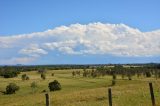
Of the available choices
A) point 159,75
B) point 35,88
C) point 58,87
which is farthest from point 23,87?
point 159,75

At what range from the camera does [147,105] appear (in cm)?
2619

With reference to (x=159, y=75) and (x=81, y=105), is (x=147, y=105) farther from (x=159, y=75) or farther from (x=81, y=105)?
(x=159, y=75)

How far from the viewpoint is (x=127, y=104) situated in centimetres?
3005

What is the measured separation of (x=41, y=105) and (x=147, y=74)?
158419 millimetres

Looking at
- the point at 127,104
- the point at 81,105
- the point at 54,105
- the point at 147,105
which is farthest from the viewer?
the point at 54,105

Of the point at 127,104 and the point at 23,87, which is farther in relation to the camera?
the point at 23,87

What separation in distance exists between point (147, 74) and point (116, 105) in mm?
168323

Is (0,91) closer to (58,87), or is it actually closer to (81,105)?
(58,87)

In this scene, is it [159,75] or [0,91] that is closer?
[0,91]

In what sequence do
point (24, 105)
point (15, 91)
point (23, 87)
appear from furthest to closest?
1. point (23, 87)
2. point (15, 91)
3. point (24, 105)

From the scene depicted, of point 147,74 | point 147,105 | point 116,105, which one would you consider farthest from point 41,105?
point 147,74

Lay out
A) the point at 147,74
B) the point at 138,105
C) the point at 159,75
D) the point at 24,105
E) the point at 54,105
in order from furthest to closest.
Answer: the point at 147,74 → the point at 159,75 → the point at 24,105 → the point at 54,105 → the point at 138,105

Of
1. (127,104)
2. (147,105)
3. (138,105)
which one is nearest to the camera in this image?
(147,105)

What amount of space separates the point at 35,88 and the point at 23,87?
8.69 metres
